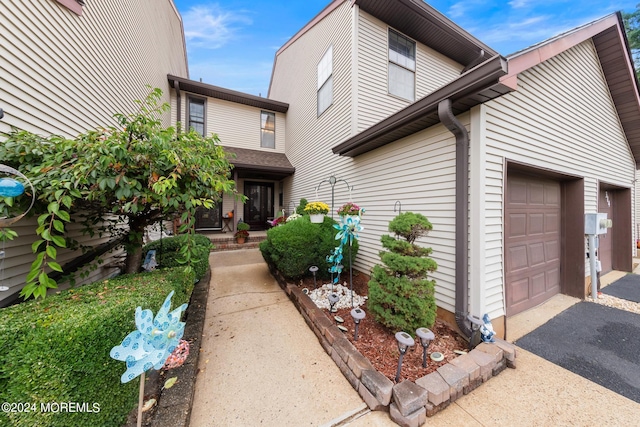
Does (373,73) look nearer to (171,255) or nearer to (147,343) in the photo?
(171,255)

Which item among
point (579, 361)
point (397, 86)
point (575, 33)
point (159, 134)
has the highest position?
point (397, 86)

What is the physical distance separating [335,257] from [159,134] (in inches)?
125

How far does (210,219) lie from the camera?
897cm

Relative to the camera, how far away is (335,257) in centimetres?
411

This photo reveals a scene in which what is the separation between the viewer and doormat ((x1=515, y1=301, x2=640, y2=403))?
87.8 inches

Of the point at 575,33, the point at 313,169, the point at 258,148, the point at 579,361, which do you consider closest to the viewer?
the point at 579,361

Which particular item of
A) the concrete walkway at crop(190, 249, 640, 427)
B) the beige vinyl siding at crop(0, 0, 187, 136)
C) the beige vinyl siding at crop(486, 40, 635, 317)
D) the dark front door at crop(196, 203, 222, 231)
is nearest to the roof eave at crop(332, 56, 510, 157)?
the beige vinyl siding at crop(486, 40, 635, 317)

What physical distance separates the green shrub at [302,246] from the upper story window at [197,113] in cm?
680

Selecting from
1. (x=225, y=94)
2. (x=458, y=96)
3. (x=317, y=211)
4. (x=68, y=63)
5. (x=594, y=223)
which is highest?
(x=225, y=94)

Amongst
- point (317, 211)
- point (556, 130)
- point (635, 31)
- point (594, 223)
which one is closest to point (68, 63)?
point (317, 211)

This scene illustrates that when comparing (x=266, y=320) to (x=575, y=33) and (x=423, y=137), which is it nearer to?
(x=423, y=137)

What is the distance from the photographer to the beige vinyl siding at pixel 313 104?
5.34 m

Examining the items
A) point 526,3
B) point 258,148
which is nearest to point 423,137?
point 526,3

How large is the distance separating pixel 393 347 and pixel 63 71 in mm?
5077
